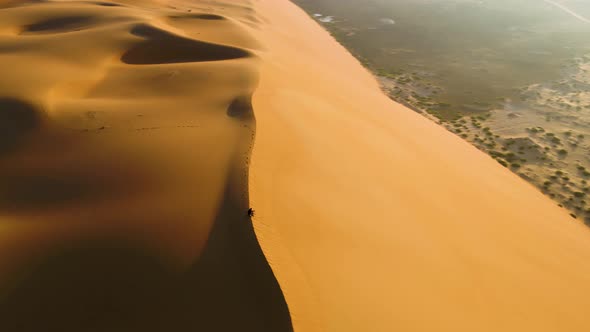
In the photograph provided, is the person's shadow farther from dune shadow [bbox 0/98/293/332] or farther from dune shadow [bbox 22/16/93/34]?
dune shadow [bbox 22/16/93/34]

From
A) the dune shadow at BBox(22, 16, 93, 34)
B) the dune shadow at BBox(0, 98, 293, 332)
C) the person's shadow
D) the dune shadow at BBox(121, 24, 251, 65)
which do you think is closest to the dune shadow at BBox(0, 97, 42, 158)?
the dune shadow at BBox(0, 98, 293, 332)

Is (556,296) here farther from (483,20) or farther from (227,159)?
(483,20)

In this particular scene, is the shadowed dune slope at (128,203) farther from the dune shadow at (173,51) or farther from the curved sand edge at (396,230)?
the dune shadow at (173,51)

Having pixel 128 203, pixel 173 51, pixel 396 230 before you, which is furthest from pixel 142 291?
pixel 173 51

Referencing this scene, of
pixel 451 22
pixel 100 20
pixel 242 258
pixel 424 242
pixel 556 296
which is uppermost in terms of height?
pixel 451 22

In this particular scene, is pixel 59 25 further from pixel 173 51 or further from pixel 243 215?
pixel 243 215

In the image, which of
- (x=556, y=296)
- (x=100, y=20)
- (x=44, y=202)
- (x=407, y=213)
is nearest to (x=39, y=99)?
(x=44, y=202)
